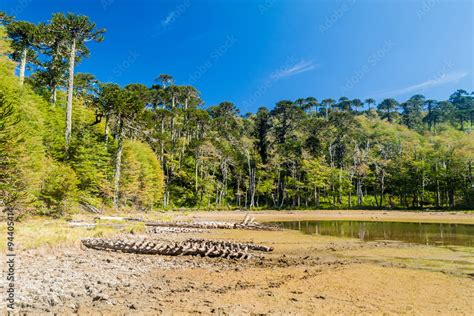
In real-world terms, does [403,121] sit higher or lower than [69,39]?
higher

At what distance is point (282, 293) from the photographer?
270 inches

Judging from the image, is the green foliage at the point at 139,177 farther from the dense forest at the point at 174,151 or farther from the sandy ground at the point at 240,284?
the sandy ground at the point at 240,284

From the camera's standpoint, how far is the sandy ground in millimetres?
5781

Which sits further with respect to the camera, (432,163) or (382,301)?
(432,163)

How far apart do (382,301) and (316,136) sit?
6495 centimetres

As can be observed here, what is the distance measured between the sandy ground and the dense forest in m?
9.54

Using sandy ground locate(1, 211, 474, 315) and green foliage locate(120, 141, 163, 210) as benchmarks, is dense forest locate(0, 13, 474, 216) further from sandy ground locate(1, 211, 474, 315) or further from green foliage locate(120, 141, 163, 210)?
sandy ground locate(1, 211, 474, 315)

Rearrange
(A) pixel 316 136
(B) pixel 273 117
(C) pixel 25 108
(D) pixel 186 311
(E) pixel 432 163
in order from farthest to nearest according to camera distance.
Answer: (B) pixel 273 117 < (A) pixel 316 136 < (E) pixel 432 163 < (C) pixel 25 108 < (D) pixel 186 311

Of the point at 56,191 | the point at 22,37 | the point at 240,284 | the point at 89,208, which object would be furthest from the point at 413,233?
the point at 22,37

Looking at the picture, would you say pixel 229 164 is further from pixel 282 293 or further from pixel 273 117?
pixel 282 293

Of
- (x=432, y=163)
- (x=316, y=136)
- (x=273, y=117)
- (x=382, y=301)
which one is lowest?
(x=382, y=301)

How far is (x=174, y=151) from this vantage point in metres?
61.7

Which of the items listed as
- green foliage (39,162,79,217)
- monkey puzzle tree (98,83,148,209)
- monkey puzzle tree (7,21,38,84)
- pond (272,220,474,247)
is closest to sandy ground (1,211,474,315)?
pond (272,220,474,247)

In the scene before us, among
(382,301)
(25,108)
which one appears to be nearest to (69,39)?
(25,108)
